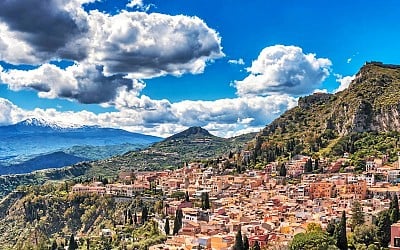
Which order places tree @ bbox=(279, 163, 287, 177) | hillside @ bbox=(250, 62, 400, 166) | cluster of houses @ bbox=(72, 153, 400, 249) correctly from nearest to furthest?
cluster of houses @ bbox=(72, 153, 400, 249) → tree @ bbox=(279, 163, 287, 177) → hillside @ bbox=(250, 62, 400, 166)

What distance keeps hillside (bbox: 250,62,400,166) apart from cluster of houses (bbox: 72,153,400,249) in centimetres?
746

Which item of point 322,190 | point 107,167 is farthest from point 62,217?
point 107,167

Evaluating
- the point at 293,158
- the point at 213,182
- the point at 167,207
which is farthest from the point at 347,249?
the point at 293,158

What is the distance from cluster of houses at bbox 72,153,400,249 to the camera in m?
41.5

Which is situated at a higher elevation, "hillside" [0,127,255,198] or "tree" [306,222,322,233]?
"hillside" [0,127,255,198]

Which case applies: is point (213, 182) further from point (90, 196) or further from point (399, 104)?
point (399, 104)

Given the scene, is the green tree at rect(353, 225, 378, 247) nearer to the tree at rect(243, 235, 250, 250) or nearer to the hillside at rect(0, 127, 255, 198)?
the tree at rect(243, 235, 250, 250)

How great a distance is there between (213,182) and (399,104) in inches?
1399

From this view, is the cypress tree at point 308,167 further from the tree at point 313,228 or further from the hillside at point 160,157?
the hillside at point 160,157

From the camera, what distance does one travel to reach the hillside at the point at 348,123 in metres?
81.9

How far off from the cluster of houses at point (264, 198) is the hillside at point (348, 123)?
746cm

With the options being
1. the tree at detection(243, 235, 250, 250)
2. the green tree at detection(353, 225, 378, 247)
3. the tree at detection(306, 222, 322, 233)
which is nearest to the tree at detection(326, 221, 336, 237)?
the tree at detection(306, 222, 322, 233)

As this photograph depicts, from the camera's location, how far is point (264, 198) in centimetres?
5766

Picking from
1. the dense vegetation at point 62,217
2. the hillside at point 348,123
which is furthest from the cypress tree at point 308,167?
the dense vegetation at point 62,217
